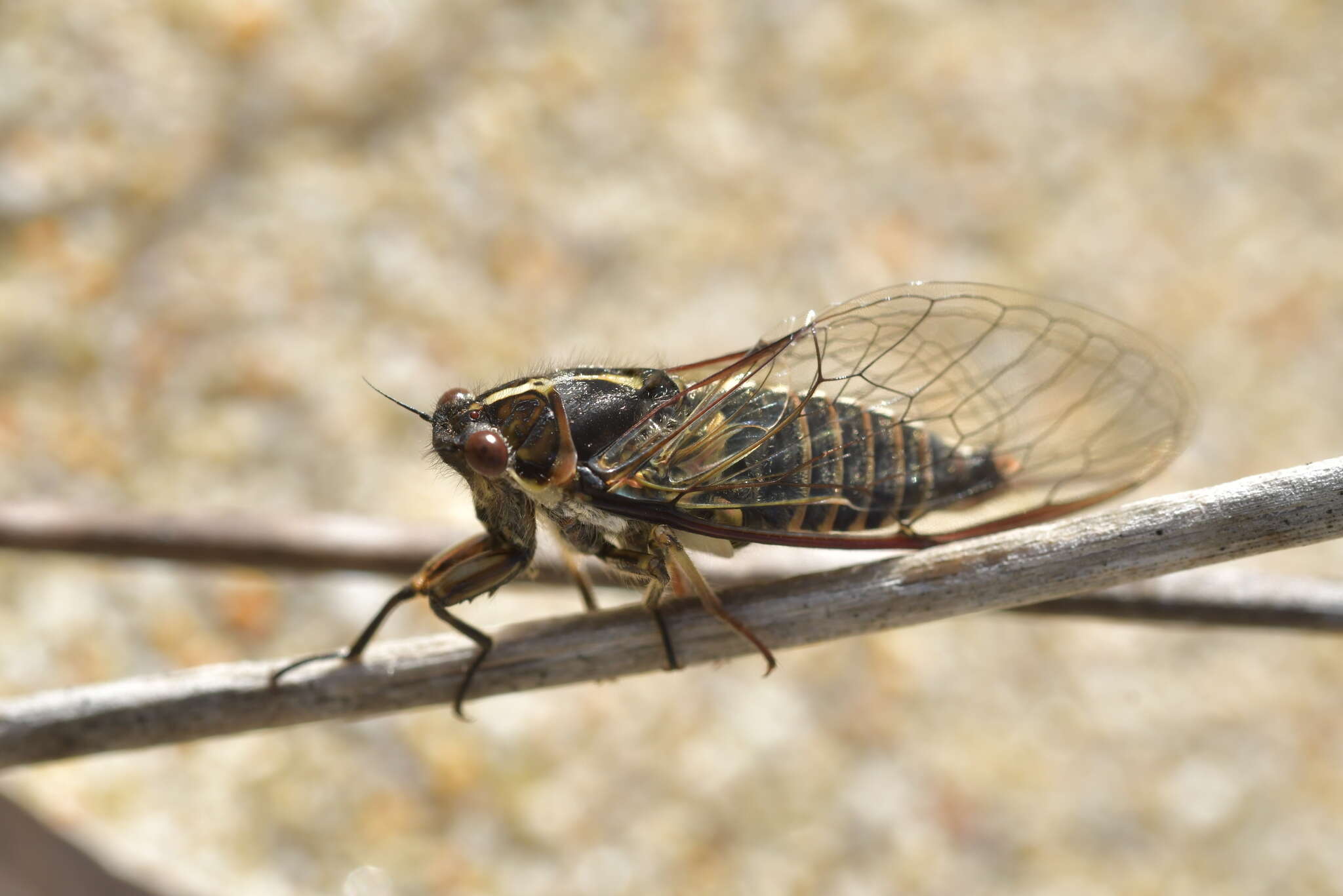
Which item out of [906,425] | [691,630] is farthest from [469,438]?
[906,425]

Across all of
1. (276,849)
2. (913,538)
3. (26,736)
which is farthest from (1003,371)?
(276,849)

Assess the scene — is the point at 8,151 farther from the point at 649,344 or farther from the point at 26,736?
the point at 26,736

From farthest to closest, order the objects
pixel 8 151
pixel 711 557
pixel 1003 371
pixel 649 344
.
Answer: pixel 649 344 < pixel 8 151 < pixel 1003 371 < pixel 711 557

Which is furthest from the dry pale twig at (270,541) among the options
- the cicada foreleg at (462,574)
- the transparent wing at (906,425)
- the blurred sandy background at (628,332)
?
the blurred sandy background at (628,332)

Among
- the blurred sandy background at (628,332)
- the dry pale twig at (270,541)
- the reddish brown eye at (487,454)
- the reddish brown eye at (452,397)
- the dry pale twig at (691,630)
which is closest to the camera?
the dry pale twig at (691,630)

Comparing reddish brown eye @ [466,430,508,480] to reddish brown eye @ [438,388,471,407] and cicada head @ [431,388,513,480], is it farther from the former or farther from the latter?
reddish brown eye @ [438,388,471,407]

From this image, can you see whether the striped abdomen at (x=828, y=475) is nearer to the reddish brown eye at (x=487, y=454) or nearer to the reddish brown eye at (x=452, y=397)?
the reddish brown eye at (x=487, y=454)

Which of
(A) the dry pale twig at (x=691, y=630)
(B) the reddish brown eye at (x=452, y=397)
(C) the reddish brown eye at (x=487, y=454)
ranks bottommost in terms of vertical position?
(A) the dry pale twig at (x=691, y=630)
